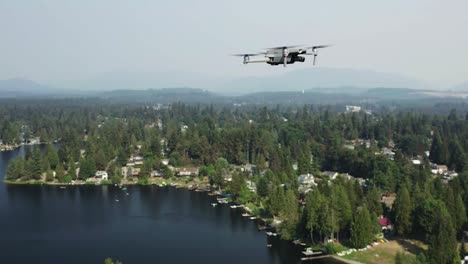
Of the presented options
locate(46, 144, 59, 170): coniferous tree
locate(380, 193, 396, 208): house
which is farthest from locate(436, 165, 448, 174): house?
locate(46, 144, 59, 170): coniferous tree

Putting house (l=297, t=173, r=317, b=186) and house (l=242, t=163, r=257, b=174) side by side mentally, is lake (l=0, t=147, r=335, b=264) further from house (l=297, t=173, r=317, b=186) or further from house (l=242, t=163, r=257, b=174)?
house (l=297, t=173, r=317, b=186)

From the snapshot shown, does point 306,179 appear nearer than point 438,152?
Yes

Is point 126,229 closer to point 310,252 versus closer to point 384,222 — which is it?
point 310,252

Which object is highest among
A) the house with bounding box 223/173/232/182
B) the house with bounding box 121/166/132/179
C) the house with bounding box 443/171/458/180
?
the house with bounding box 443/171/458/180

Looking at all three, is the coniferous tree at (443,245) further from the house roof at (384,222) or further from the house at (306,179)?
the house at (306,179)

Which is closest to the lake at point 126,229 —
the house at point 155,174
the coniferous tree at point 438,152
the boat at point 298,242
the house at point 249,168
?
the boat at point 298,242

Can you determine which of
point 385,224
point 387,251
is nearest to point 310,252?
point 387,251

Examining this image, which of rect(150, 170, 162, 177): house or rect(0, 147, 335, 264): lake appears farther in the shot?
rect(150, 170, 162, 177): house
